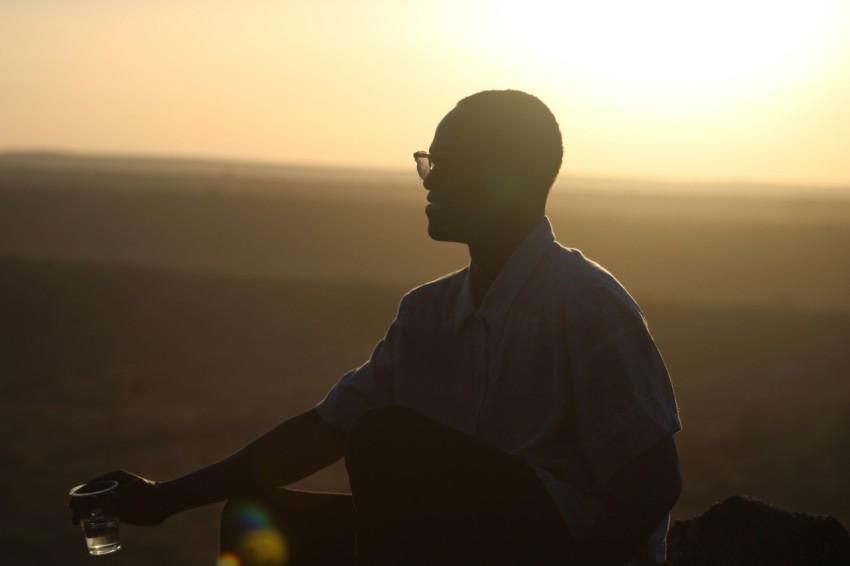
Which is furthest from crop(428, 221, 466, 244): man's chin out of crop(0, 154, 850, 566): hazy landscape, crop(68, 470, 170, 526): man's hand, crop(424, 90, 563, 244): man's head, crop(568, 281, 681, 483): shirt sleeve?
crop(68, 470, 170, 526): man's hand

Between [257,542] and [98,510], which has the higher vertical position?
[98,510]

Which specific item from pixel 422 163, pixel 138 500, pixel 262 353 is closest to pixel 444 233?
pixel 422 163

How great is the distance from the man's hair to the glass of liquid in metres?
1.35

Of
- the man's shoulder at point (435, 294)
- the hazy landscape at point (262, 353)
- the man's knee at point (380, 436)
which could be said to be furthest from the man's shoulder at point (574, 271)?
the hazy landscape at point (262, 353)

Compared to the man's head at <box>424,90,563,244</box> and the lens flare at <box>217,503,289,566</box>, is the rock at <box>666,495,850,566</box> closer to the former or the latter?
the man's head at <box>424,90,563,244</box>

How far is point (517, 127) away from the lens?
10.2 ft

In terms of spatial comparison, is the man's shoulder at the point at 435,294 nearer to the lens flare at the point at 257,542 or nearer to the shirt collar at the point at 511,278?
the shirt collar at the point at 511,278

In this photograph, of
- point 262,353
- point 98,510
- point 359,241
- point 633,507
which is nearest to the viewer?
point 633,507

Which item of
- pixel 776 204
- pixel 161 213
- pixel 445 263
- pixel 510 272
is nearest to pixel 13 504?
pixel 510 272

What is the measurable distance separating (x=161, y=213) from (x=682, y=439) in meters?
48.1

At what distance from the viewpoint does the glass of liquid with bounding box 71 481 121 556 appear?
3.23 metres

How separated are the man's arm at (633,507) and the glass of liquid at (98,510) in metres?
1.28

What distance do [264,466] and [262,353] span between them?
56.2 feet

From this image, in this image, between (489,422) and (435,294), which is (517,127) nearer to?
(435,294)
